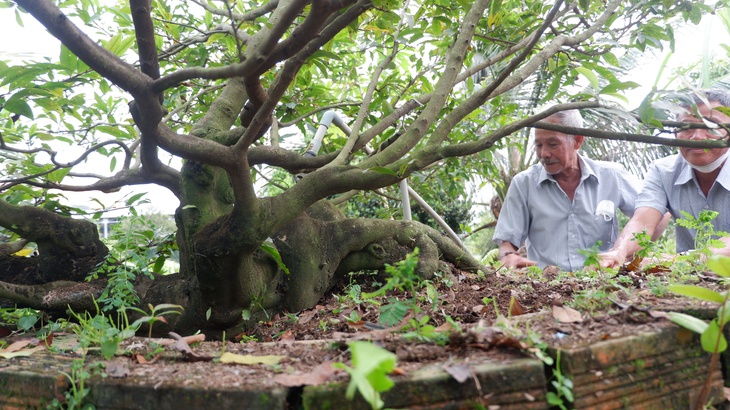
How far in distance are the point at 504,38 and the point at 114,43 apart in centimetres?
221

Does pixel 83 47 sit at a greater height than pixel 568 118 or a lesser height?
lesser

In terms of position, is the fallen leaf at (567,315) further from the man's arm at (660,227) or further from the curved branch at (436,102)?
the man's arm at (660,227)

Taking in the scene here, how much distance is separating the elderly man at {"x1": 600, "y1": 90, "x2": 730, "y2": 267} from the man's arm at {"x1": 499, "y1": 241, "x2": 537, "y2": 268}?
0.59m

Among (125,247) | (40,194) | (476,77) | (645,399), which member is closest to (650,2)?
(645,399)

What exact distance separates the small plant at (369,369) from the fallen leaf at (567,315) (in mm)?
780

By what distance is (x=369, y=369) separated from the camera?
2.88 ft

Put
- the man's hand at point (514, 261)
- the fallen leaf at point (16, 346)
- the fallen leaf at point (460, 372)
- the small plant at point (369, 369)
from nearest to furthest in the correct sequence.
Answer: the small plant at point (369, 369) < the fallen leaf at point (460, 372) < the fallen leaf at point (16, 346) < the man's hand at point (514, 261)

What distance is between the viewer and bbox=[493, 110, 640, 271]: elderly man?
4.05m

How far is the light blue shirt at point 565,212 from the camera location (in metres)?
4.09

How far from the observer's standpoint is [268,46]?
1372 mm

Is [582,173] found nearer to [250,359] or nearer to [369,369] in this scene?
[250,359]

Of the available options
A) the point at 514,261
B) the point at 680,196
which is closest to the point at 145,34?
the point at 514,261

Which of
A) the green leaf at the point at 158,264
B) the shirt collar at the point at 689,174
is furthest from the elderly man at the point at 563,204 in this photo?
the green leaf at the point at 158,264

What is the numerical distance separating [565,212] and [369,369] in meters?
3.65
